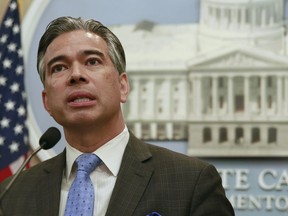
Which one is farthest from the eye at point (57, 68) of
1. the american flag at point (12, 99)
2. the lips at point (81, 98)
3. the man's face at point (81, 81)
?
the american flag at point (12, 99)

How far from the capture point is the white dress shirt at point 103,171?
1.93m

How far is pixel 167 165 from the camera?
78.5 inches

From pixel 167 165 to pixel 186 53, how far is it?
1.95m

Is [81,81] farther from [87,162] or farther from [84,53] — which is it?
[87,162]

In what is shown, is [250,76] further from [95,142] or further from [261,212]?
[95,142]

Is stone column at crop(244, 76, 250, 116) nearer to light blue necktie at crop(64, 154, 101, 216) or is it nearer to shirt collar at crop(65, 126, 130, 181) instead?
shirt collar at crop(65, 126, 130, 181)

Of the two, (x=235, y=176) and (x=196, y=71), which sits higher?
(x=196, y=71)

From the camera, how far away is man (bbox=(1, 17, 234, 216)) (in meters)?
1.88

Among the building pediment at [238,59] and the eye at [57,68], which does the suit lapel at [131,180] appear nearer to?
the eye at [57,68]

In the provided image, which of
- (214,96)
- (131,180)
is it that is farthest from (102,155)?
(214,96)

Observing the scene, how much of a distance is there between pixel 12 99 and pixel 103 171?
2280 millimetres

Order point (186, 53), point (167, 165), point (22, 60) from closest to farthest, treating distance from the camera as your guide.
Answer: point (167, 165)
point (186, 53)
point (22, 60)

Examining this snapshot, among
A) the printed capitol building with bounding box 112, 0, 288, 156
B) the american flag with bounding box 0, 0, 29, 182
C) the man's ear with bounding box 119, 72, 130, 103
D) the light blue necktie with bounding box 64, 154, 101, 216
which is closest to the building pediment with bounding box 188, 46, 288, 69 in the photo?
the printed capitol building with bounding box 112, 0, 288, 156

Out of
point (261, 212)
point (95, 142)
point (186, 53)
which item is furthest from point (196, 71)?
point (95, 142)
